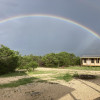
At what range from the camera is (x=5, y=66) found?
12.4 metres

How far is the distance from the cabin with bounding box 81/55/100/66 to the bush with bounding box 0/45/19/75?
568 inches

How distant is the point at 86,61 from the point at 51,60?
731cm

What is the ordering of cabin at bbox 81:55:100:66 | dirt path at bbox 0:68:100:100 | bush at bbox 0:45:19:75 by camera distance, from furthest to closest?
cabin at bbox 81:55:100:66, bush at bbox 0:45:19:75, dirt path at bbox 0:68:100:100

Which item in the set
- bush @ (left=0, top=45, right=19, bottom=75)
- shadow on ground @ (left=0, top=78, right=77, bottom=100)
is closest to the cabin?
bush @ (left=0, top=45, right=19, bottom=75)

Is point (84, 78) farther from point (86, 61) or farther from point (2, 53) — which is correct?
point (86, 61)

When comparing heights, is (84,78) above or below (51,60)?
below

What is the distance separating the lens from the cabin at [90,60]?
21078 millimetres

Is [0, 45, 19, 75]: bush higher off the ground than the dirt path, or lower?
higher

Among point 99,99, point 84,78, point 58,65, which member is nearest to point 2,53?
point 84,78

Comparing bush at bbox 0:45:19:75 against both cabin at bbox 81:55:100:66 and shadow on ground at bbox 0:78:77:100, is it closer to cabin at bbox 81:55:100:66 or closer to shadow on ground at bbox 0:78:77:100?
shadow on ground at bbox 0:78:77:100

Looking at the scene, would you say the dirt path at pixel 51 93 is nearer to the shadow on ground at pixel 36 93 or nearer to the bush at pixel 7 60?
the shadow on ground at pixel 36 93

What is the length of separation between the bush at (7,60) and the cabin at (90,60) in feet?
47.4

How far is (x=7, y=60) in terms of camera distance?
12148mm

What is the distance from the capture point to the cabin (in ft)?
69.2
